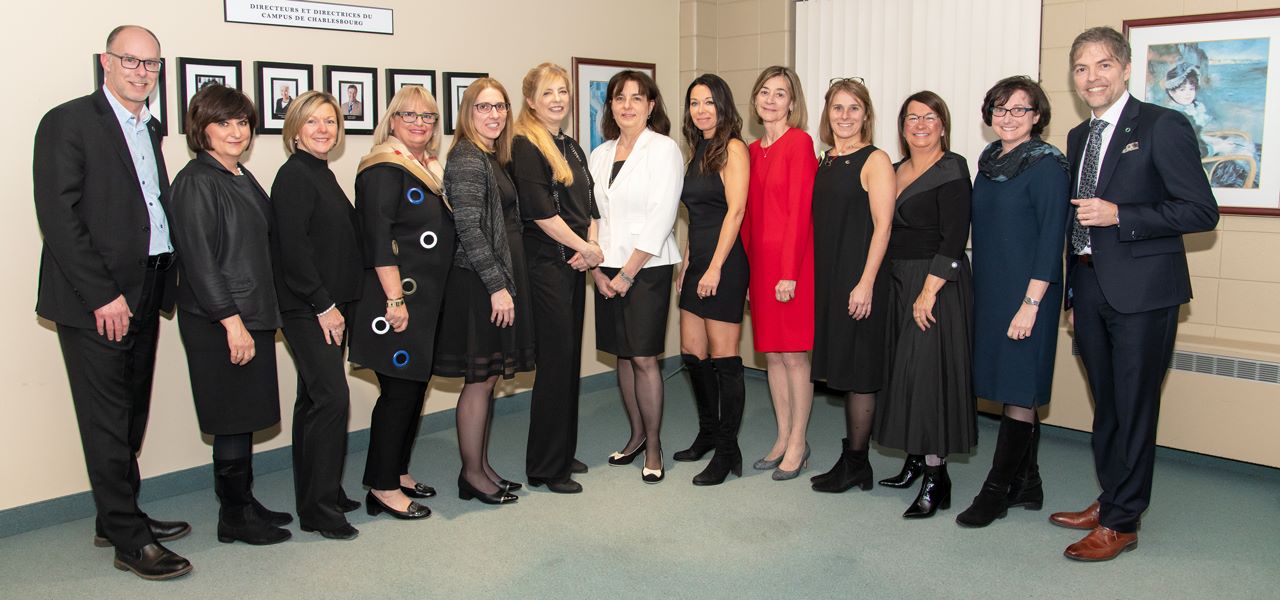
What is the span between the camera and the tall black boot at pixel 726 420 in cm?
432

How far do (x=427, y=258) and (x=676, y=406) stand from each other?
235 cm

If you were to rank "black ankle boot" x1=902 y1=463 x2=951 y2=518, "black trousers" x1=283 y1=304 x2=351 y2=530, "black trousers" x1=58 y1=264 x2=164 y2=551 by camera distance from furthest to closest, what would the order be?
"black ankle boot" x1=902 y1=463 x2=951 y2=518 → "black trousers" x1=283 y1=304 x2=351 y2=530 → "black trousers" x1=58 y1=264 x2=164 y2=551

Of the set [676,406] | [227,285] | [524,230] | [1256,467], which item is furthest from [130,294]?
[1256,467]

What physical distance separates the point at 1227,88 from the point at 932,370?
194 centimetres

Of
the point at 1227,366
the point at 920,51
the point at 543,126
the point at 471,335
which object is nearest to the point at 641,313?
the point at 471,335

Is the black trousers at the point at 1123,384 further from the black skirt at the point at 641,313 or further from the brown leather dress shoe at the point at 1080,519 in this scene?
the black skirt at the point at 641,313

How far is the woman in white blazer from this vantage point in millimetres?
4047

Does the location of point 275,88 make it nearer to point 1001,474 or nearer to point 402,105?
point 402,105

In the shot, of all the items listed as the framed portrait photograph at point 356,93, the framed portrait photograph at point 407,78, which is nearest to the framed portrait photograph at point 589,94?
the framed portrait photograph at point 407,78

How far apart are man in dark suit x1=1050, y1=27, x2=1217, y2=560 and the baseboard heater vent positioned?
2.53ft

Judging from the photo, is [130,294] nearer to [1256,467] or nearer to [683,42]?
[683,42]

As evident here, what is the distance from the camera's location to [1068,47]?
4.82 meters

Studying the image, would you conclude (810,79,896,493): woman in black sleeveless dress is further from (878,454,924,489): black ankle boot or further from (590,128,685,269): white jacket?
(590,128,685,269): white jacket

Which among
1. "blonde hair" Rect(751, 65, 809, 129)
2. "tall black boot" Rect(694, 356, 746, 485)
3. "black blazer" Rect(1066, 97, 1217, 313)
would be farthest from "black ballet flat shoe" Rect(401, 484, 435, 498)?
"black blazer" Rect(1066, 97, 1217, 313)
